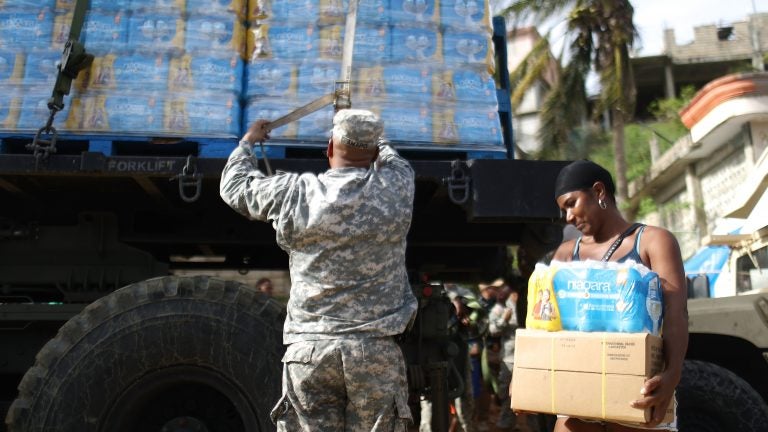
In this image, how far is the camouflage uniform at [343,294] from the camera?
257cm

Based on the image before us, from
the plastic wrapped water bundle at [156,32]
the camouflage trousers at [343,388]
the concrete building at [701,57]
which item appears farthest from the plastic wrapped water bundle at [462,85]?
the concrete building at [701,57]

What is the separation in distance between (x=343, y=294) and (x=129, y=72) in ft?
5.87

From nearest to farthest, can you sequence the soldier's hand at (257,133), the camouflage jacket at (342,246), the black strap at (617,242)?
the black strap at (617,242) < the camouflage jacket at (342,246) < the soldier's hand at (257,133)

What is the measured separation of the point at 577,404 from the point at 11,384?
3.30 m

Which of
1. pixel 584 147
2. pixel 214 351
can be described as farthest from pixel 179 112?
pixel 584 147

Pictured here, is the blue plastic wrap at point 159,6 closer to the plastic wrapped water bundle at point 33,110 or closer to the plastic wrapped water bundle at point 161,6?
the plastic wrapped water bundle at point 161,6

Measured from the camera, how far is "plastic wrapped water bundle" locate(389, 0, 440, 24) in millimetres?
3801

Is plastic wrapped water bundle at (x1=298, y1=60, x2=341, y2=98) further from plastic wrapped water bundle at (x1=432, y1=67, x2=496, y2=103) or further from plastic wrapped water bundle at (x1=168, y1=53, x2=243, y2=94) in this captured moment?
plastic wrapped water bundle at (x1=432, y1=67, x2=496, y2=103)

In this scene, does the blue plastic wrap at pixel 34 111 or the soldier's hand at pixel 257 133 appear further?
the blue plastic wrap at pixel 34 111

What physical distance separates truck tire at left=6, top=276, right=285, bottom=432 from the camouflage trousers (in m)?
0.80

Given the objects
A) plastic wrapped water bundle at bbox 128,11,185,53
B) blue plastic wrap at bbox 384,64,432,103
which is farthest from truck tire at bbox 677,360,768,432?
plastic wrapped water bundle at bbox 128,11,185,53

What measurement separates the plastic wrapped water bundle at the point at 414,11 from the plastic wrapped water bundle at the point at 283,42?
0.43 m

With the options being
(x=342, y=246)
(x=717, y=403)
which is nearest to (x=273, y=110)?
(x=342, y=246)

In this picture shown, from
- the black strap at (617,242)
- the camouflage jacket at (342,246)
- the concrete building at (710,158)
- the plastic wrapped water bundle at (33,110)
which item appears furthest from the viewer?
the concrete building at (710,158)
